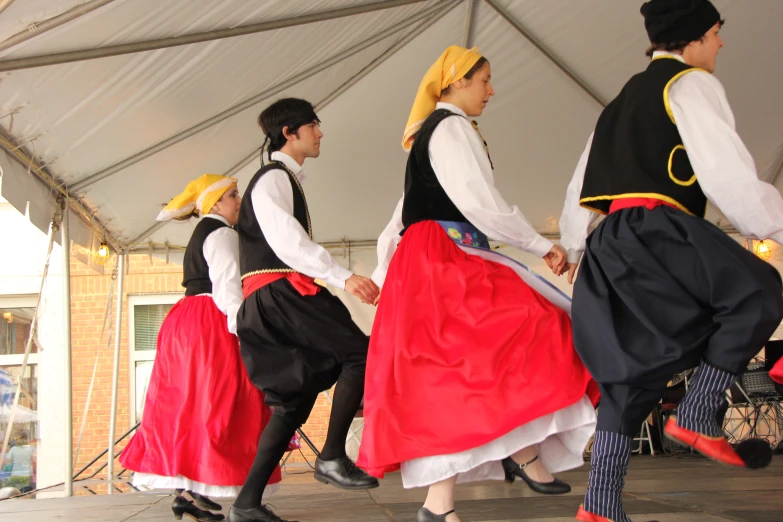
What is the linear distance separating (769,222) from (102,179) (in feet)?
13.3

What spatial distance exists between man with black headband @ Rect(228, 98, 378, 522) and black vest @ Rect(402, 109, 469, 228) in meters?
0.31

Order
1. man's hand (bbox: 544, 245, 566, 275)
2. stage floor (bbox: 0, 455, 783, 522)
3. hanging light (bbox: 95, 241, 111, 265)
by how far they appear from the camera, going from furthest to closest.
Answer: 1. hanging light (bbox: 95, 241, 111, 265)
2. stage floor (bbox: 0, 455, 783, 522)
3. man's hand (bbox: 544, 245, 566, 275)

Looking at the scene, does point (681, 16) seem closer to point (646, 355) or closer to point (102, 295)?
point (646, 355)

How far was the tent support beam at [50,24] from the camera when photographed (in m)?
2.89

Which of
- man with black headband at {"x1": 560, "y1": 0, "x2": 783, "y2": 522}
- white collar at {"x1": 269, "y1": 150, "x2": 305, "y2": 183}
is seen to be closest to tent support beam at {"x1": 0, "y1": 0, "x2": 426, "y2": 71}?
white collar at {"x1": 269, "y1": 150, "x2": 305, "y2": 183}

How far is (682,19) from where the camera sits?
6.95 feet

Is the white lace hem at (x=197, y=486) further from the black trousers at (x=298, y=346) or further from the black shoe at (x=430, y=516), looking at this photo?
the black shoe at (x=430, y=516)

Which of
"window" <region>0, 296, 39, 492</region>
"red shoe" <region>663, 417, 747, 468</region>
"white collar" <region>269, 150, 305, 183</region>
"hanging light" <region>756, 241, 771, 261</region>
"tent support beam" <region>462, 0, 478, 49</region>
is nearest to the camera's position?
"red shoe" <region>663, 417, 747, 468</region>

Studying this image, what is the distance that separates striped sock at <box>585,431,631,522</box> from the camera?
194 centimetres

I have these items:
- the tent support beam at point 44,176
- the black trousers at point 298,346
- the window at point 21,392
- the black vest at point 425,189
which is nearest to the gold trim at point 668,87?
the black vest at point 425,189

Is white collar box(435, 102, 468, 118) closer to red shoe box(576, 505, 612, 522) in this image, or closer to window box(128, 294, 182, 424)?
red shoe box(576, 505, 612, 522)

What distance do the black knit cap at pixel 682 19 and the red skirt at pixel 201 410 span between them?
2.16 metres

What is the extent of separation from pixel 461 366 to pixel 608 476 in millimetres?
482

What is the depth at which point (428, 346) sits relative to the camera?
89.9 inches
